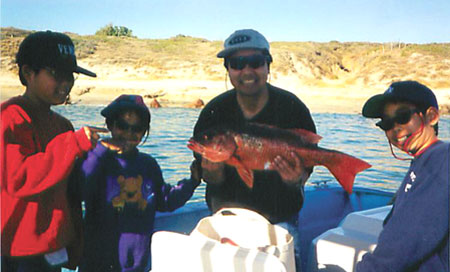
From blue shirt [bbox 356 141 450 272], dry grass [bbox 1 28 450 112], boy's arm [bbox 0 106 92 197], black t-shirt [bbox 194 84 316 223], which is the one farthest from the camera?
dry grass [bbox 1 28 450 112]

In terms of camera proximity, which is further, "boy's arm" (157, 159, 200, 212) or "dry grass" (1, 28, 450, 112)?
"dry grass" (1, 28, 450, 112)

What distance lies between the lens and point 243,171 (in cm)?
242

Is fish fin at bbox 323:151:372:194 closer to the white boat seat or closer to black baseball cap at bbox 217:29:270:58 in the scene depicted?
black baseball cap at bbox 217:29:270:58

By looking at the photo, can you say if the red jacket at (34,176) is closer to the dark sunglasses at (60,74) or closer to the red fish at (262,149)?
the dark sunglasses at (60,74)

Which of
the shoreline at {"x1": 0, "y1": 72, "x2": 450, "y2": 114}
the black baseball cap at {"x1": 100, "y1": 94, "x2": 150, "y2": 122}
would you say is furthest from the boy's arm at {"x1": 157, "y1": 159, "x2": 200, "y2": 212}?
the shoreline at {"x1": 0, "y1": 72, "x2": 450, "y2": 114}

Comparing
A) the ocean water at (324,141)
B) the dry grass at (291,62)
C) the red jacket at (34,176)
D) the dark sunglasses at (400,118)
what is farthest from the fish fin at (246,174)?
the dry grass at (291,62)

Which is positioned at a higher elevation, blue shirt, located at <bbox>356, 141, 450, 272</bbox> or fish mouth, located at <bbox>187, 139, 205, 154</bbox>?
fish mouth, located at <bbox>187, 139, 205, 154</bbox>

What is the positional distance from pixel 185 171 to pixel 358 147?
7.78 metres

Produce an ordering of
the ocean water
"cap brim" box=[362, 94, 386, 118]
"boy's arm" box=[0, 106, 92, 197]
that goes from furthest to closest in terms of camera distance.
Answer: the ocean water, "cap brim" box=[362, 94, 386, 118], "boy's arm" box=[0, 106, 92, 197]

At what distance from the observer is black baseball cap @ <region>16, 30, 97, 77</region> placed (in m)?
2.05

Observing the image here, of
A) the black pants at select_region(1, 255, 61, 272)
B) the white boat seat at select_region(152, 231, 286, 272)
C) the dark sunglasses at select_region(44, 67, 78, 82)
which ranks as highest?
the dark sunglasses at select_region(44, 67, 78, 82)

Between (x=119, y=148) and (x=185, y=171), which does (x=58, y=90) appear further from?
(x=185, y=171)

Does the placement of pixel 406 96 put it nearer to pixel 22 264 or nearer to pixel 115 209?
pixel 115 209

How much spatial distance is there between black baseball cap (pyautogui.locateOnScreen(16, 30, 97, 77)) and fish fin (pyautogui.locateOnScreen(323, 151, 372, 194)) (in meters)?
1.47
